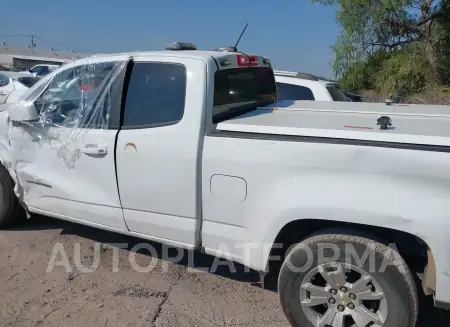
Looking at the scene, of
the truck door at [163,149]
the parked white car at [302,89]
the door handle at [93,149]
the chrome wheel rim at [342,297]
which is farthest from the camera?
the parked white car at [302,89]

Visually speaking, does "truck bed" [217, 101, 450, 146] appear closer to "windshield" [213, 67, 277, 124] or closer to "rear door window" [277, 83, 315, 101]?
"windshield" [213, 67, 277, 124]

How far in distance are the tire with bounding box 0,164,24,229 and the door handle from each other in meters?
1.38

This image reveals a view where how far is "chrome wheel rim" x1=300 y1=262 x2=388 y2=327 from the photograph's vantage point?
2703 millimetres

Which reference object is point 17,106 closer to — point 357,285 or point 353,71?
point 357,285

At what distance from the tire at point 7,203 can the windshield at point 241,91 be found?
2566mm

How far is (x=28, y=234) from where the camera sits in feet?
15.4

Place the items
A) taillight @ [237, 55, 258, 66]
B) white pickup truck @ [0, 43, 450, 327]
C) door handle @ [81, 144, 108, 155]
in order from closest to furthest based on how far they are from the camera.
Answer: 1. white pickup truck @ [0, 43, 450, 327]
2. door handle @ [81, 144, 108, 155]
3. taillight @ [237, 55, 258, 66]

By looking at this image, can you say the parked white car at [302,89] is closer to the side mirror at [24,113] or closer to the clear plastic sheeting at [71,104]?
the clear plastic sheeting at [71,104]

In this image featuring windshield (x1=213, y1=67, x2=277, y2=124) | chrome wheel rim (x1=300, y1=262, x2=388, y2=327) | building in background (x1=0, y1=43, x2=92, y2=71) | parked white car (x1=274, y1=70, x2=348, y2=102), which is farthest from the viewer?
building in background (x1=0, y1=43, x2=92, y2=71)

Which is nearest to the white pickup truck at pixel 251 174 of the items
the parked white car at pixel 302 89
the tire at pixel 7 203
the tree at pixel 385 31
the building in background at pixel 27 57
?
the tire at pixel 7 203

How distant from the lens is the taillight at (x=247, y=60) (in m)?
3.84

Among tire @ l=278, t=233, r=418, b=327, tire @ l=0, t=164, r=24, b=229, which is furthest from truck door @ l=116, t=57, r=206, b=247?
tire @ l=0, t=164, r=24, b=229

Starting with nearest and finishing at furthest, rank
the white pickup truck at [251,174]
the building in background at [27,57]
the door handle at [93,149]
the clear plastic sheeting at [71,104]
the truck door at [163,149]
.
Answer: the white pickup truck at [251,174]
the truck door at [163,149]
the door handle at [93,149]
the clear plastic sheeting at [71,104]
the building in background at [27,57]

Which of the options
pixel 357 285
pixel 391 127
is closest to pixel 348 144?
pixel 391 127
